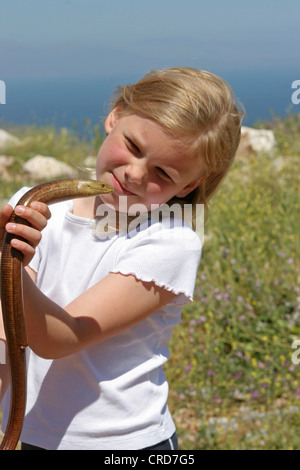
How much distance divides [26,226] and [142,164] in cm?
53

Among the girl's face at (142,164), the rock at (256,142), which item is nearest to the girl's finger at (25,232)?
the girl's face at (142,164)

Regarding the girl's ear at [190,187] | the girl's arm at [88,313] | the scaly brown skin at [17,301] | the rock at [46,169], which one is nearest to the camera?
the scaly brown skin at [17,301]

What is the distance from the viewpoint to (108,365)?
167 centimetres

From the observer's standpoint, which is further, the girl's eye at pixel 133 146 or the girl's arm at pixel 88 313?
the girl's eye at pixel 133 146

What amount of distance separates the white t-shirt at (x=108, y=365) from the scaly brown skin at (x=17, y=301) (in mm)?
429

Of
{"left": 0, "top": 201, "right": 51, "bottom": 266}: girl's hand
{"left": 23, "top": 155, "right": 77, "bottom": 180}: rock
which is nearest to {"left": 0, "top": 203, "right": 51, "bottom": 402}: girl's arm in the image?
{"left": 0, "top": 201, "right": 51, "bottom": 266}: girl's hand

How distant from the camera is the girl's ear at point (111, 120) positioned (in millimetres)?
1832

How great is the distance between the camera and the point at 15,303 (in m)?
1.14

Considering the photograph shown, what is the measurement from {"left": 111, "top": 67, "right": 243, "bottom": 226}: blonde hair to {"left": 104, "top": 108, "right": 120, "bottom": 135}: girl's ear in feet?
0.10

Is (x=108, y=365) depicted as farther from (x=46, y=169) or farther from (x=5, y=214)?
(x=46, y=169)
